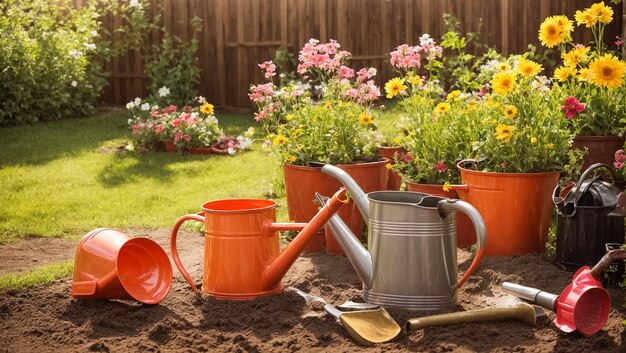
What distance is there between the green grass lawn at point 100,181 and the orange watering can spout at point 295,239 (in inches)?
76.9

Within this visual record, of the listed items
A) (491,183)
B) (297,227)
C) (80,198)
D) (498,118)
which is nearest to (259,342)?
(297,227)

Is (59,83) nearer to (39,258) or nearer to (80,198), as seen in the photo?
(80,198)

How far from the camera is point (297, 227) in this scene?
3.37 meters

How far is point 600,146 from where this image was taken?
440 centimetres

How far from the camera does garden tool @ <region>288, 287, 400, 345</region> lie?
296 cm

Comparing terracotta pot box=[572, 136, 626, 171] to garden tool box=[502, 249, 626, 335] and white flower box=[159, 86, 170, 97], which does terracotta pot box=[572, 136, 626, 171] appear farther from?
white flower box=[159, 86, 170, 97]

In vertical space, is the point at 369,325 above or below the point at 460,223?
below

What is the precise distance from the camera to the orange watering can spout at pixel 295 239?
10.9 ft

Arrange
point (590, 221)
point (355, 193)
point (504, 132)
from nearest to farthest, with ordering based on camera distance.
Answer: point (355, 193)
point (590, 221)
point (504, 132)

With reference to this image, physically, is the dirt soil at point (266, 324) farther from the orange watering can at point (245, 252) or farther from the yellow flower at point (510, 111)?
the yellow flower at point (510, 111)

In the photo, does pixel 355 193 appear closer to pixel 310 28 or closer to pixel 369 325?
pixel 369 325

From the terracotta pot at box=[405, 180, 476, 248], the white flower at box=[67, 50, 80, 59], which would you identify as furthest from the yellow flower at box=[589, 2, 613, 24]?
the white flower at box=[67, 50, 80, 59]

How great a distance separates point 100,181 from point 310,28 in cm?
364

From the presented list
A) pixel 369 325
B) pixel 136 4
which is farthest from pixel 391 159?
pixel 136 4
